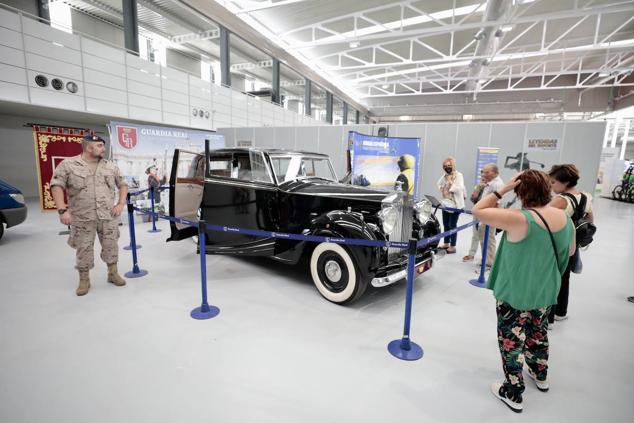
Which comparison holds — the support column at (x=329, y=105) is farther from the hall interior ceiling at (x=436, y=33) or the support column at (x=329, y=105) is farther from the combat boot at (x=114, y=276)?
the combat boot at (x=114, y=276)

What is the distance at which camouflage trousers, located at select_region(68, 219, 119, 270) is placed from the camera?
11.4ft

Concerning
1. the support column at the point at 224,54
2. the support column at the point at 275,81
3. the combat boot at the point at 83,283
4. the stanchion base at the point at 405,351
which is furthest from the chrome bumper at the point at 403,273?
the support column at the point at 275,81

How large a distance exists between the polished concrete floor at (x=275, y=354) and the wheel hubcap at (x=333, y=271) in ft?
1.07

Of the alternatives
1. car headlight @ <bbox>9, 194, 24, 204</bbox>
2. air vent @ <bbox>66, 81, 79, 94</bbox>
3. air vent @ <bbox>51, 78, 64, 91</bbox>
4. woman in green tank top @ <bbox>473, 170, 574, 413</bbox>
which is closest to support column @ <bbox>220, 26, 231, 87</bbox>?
air vent @ <bbox>66, 81, 79, 94</bbox>

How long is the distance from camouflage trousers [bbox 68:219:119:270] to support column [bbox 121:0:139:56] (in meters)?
9.31

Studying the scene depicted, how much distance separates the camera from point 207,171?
429 centimetres

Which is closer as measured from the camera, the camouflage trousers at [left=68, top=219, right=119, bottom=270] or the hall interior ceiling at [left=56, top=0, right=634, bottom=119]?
the camouflage trousers at [left=68, top=219, right=119, bottom=270]

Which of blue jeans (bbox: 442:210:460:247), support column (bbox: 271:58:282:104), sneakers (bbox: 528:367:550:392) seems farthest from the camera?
support column (bbox: 271:58:282:104)

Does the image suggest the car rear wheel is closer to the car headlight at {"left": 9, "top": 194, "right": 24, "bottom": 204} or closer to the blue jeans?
the blue jeans

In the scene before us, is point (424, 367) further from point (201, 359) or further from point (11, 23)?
point (11, 23)

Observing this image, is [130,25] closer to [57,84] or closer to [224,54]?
[57,84]

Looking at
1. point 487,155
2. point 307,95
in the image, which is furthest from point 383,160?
point 307,95

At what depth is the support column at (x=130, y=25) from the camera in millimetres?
9867

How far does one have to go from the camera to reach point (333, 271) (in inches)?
135
